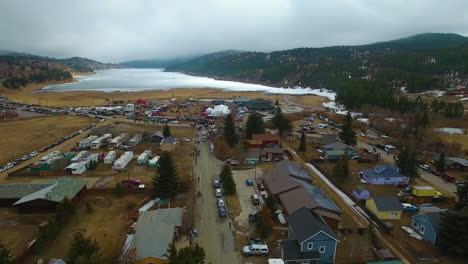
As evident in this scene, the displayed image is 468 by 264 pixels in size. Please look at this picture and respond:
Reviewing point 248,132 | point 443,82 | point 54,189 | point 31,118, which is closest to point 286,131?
point 248,132

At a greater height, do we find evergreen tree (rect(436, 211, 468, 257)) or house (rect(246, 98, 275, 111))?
house (rect(246, 98, 275, 111))

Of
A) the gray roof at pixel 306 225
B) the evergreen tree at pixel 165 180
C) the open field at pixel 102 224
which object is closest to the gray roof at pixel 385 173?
the gray roof at pixel 306 225

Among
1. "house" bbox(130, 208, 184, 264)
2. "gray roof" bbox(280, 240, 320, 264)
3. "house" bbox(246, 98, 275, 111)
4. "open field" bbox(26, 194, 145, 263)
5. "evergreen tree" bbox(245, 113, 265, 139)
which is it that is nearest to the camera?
"house" bbox(130, 208, 184, 264)

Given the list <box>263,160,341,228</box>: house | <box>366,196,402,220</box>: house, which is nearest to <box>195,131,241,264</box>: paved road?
<box>263,160,341,228</box>: house

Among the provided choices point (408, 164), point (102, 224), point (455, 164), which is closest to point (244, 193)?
point (102, 224)

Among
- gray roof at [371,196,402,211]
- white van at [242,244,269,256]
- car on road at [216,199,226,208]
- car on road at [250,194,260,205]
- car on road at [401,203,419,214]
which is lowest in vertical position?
car on road at [401,203,419,214]

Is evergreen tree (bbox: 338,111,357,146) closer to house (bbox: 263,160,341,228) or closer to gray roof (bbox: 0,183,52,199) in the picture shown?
house (bbox: 263,160,341,228)

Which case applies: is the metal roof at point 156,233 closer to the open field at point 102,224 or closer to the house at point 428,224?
the open field at point 102,224

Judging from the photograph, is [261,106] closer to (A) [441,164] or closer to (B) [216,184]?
(A) [441,164]
